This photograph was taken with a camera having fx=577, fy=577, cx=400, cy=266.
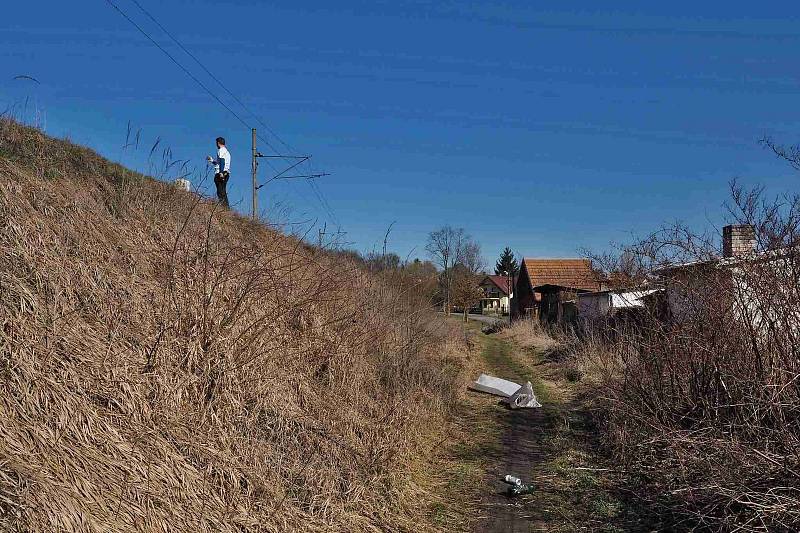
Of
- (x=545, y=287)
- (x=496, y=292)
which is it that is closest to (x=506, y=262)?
(x=496, y=292)

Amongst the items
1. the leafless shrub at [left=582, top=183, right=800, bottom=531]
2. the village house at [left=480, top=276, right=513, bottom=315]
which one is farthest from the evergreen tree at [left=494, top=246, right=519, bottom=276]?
the leafless shrub at [left=582, top=183, right=800, bottom=531]

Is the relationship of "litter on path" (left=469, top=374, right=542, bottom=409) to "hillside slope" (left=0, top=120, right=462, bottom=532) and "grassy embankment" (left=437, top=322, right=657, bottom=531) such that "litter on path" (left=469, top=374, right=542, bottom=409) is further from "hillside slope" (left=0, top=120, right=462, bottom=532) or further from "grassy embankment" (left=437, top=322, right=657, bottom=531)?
"hillside slope" (left=0, top=120, right=462, bottom=532)

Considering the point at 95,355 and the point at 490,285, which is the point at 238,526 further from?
the point at 490,285

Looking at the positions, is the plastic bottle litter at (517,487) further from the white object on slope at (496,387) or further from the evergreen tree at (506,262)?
the evergreen tree at (506,262)

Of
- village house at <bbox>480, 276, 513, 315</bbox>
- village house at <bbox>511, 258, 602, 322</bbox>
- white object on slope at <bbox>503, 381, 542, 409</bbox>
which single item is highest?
village house at <bbox>480, 276, 513, 315</bbox>

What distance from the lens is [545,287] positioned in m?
35.4

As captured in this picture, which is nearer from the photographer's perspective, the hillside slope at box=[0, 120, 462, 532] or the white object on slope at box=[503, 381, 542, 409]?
the hillside slope at box=[0, 120, 462, 532]

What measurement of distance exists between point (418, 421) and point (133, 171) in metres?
5.37

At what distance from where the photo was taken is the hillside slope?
3.60 meters

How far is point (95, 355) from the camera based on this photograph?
427cm

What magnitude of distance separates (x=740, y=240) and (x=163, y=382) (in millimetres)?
5487

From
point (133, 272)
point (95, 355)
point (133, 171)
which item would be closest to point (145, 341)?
point (95, 355)

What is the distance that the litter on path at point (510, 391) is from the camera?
38.1 ft

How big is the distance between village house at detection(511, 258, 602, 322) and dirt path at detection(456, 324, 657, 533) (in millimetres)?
14896
